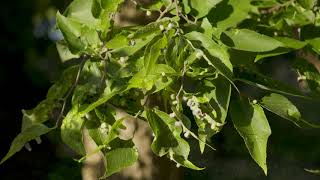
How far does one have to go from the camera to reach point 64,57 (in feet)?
6.79

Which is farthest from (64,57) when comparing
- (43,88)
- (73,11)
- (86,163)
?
(43,88)

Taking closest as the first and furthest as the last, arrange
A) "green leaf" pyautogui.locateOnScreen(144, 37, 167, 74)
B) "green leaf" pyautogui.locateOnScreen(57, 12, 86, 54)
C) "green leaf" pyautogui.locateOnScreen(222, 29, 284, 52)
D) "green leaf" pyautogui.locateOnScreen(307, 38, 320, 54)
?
1. "green leaf" pyautogui.locateOnScreen(144, 37, 167, 74)
2. "green leaf" pyautogui.locateOnScreen(222, 29, 284, 52)
3. "green leaf" pyautogui.locateOnScreen(57, 12, 86, 54)
4. "green leaf" pyautogui.locateOnScreen(307, 38, 320, 54)

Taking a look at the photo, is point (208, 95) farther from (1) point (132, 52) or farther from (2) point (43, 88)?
(2) point (43, 88)

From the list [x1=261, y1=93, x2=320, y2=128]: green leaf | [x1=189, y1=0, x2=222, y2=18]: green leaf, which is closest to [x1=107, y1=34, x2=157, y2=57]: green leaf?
[x1=189, y1=0, x2=222, y2=18]: green leaf

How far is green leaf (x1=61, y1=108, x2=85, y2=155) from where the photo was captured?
5.65 feet

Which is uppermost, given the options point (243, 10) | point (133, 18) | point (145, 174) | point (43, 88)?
point (243, 10)

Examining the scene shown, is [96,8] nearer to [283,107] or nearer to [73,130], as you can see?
[73,130]

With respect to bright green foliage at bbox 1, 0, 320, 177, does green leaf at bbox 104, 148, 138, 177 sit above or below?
below

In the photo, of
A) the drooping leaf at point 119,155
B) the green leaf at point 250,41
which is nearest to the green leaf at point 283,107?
the green leaf at point 250,41

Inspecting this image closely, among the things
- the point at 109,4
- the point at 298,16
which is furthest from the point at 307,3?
the point at 109,4

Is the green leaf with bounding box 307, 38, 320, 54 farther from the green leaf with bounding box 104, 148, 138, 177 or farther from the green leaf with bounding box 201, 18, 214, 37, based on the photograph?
the green leaf with bounding box 104, 148, 138, 177

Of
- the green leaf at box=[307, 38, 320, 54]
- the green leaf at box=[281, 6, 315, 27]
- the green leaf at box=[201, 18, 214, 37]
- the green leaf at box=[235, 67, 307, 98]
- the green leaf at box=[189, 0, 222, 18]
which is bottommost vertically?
the green leaf at box=[281, 6, 315, 27]

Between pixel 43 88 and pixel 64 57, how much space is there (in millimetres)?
4574

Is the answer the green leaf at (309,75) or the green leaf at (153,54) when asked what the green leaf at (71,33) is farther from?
the green leaf at (309,75)
